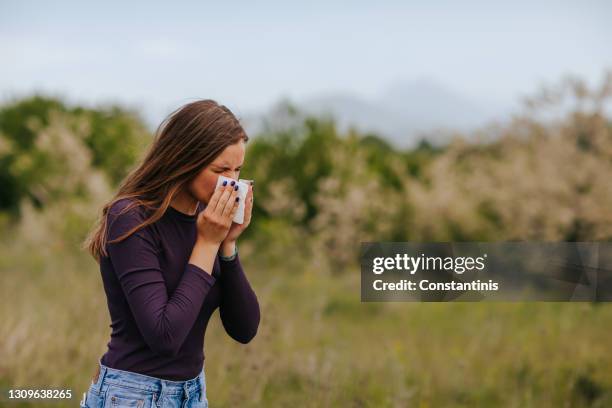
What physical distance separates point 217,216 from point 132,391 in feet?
1.73

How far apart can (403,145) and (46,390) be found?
42.4 ft

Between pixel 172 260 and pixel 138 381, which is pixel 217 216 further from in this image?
pixel 138 381

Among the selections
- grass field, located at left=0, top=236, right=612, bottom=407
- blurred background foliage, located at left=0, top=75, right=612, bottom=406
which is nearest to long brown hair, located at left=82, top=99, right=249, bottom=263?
blurred background foliage, located at left=0, top=75, right=612, bottom=406

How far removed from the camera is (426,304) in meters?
8.12

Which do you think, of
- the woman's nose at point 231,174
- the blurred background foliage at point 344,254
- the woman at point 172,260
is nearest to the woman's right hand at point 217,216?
the woman at point 172,260

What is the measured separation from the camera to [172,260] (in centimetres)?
195

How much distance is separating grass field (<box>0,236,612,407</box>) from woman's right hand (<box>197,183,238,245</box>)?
195 cm

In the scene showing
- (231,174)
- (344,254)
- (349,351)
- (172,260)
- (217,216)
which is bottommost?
(349,351)

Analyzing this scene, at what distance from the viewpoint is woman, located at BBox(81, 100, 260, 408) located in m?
1.82

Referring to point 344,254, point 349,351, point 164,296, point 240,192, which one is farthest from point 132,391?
point 344,254

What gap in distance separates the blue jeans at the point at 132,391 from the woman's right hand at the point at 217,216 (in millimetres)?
422

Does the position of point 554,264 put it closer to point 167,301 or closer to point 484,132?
point 484,132

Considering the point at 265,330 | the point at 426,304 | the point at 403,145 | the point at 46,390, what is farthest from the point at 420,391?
the point at 403,145

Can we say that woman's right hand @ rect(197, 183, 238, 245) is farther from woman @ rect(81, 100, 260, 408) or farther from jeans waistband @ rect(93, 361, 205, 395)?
jeans waistband @ rect(93, 361, 205, 395)
